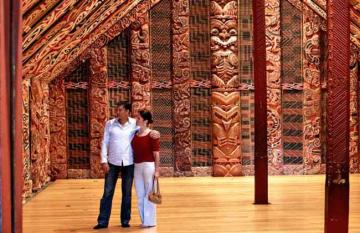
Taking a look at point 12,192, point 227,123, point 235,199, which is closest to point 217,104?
point 227,123

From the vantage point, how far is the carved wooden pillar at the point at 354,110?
14.7 m

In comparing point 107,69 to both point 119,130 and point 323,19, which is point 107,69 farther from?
point 119,130

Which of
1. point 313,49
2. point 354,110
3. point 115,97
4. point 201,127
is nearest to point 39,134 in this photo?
point 115,97

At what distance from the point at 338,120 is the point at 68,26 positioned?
5.38m

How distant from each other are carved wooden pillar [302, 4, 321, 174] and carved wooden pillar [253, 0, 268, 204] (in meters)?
4.53

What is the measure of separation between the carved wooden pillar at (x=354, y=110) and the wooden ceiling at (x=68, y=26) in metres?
0.42

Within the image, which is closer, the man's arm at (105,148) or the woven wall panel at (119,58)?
the man's arm at (105,148)

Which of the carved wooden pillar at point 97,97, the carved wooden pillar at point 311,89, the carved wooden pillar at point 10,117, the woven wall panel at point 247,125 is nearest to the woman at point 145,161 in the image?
the carved wooden pillar at point 10,117

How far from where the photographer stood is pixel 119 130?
8.56 m

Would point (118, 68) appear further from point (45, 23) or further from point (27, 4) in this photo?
point (27, 4)

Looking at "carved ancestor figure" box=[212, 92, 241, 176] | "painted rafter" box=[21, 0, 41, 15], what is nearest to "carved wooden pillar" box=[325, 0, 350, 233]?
"painted rafter" box=[21, 0, 41, 15]

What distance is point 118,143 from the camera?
8.50 meters

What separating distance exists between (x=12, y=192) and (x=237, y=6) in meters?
10.7

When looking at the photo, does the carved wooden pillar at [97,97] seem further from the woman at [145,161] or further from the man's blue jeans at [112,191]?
the woman at [145,161]
